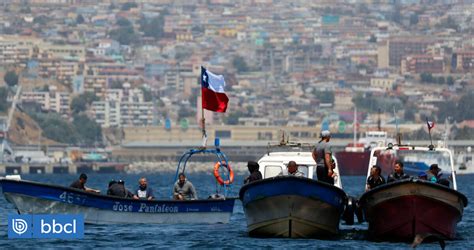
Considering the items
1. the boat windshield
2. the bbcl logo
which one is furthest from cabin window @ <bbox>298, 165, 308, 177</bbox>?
the boat windshield

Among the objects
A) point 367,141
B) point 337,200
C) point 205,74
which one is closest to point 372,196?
point 337,200

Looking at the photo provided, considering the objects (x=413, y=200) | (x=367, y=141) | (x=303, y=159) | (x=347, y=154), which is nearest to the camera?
(x=413, y=200)

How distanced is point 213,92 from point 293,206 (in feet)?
25.7

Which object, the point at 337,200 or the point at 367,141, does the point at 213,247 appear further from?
the point at 367,141

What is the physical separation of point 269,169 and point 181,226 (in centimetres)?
236

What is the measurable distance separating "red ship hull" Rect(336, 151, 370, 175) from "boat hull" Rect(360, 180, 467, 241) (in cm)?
11044

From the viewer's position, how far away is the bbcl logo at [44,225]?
42219 mm

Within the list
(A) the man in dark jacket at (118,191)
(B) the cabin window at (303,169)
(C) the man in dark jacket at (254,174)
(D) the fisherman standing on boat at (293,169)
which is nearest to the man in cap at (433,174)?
(D) the fisherman standing on boat at (293,169)

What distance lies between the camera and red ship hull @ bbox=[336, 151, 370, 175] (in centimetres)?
15562

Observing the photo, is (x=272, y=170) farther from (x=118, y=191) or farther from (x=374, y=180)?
(x=374, y=180)

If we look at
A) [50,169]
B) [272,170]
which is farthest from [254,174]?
[50,169]

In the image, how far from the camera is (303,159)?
48.7m

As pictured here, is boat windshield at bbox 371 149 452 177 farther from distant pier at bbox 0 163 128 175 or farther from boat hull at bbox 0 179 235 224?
boat hull at bbox 0 179 235 224

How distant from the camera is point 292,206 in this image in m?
44.0
